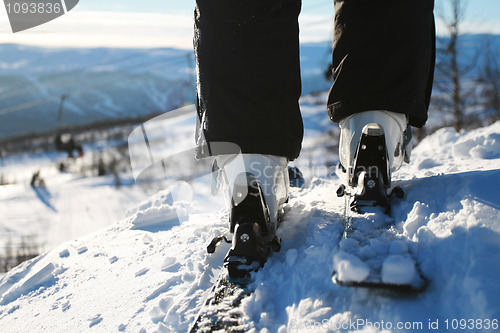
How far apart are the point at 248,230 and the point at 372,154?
441mm

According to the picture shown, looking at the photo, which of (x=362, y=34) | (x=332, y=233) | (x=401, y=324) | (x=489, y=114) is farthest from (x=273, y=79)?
(x=489, y=114)

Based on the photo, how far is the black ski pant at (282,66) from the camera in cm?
100

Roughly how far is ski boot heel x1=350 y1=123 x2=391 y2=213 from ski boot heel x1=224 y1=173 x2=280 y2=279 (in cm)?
29

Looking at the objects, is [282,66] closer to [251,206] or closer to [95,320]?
[251,206]

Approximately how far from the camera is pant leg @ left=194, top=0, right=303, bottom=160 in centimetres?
99

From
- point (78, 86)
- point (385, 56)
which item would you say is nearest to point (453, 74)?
point (385, 56)

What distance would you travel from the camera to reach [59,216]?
21.6 metres

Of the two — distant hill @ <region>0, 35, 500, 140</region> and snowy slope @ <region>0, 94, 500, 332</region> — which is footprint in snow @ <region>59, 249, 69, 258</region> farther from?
distant hill @ <region>0, 35, 500, 140</region>

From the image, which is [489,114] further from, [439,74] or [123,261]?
[123,261]

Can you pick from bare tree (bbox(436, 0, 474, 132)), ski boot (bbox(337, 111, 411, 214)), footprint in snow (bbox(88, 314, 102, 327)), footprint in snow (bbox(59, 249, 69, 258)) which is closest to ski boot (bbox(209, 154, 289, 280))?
ski boot (bbox(337, 111, 411, 214))

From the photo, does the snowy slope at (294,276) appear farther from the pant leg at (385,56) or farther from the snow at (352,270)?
the pant leg at (385,56)

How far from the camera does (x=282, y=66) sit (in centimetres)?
103

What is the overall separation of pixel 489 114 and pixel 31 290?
22.0 metres

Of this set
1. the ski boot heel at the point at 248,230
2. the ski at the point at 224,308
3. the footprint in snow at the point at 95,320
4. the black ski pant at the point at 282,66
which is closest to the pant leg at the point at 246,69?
the black ski pant at the point at 282,66
